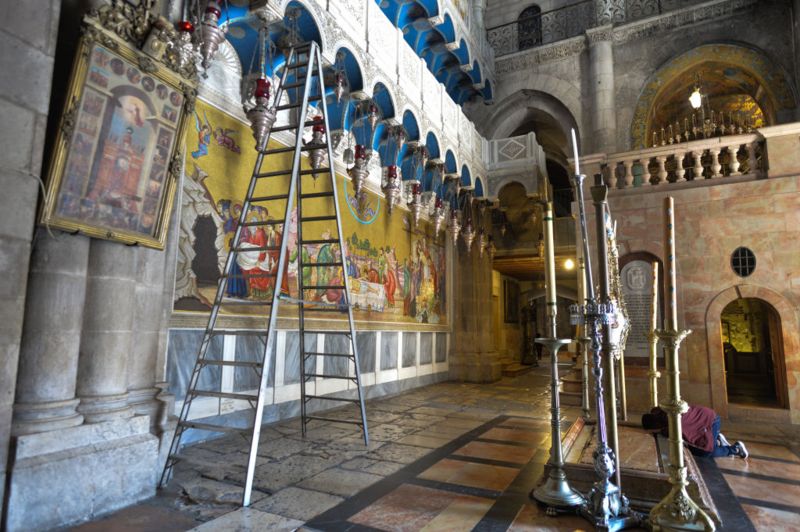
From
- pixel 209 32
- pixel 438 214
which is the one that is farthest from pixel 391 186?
pixel 209 32

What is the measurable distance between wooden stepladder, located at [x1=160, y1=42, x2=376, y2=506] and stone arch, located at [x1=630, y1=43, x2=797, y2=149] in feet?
29.1

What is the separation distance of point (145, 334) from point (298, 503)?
1794 mm

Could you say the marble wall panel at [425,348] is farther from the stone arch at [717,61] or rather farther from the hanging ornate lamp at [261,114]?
the stone arch at [717,61]

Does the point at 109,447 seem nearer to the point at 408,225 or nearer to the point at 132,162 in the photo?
the point at 132,162

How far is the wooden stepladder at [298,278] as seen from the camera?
12.2 ft

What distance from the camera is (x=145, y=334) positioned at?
3.83m

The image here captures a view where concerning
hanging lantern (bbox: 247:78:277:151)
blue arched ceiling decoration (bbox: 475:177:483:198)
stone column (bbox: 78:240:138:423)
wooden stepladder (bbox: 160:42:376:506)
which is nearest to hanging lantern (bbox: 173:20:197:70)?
wooden stepladder (bbox: 160:42:376:506)

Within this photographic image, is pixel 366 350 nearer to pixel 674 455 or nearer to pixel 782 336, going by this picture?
pixel 674 455

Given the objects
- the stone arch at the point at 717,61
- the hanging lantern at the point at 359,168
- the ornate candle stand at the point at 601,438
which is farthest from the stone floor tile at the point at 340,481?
the stone arch at the point at 717,61

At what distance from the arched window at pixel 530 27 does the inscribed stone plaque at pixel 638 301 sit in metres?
8.99

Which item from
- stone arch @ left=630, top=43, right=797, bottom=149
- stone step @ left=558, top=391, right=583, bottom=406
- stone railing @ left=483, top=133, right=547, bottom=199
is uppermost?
stone arch @ left=630, top=43, right=797, bottom=149

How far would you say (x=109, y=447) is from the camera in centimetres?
320

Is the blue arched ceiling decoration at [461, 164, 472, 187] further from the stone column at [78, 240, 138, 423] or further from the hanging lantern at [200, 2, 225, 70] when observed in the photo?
the stone column at [78, 240, 138, 423]

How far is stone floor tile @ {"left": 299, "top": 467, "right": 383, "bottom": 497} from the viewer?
3674 mm
